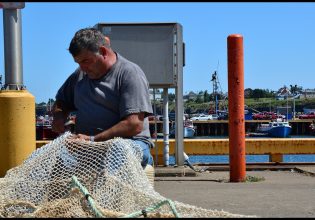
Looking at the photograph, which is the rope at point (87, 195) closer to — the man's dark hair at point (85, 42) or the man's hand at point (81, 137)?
the man's hand at point (81, 137)

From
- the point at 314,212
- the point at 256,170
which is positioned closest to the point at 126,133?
the point at 314,212

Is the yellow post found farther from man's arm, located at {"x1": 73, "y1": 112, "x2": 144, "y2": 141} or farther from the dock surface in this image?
man's arm, located at {"x1": 73, "y1": 112, "x2": 144, "y2": 141}

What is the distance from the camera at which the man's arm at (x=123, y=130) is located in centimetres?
500

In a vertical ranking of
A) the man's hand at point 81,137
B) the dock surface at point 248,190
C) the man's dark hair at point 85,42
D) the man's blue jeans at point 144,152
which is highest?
the man's dark hair at point 85,42

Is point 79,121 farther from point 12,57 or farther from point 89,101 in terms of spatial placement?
point 12,57

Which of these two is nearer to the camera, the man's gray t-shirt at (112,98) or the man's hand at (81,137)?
the man's hand at (81,137)

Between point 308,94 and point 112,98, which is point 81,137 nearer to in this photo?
point 112,98

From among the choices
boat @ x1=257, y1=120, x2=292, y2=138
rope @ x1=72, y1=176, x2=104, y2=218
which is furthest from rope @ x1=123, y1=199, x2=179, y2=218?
boat @ x1=257, y1=120, x2=292, y2=138

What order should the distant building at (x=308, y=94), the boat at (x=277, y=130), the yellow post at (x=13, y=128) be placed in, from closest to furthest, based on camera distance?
the yellow post at (x=13, y=128) < the boat at (x=277, y=130) < the distant building at (x=308, y=94)

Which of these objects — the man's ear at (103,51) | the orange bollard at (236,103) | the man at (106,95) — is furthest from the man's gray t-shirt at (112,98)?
the orange bollard at (236,103)

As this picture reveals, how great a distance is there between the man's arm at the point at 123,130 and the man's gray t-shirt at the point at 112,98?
5 centimetres

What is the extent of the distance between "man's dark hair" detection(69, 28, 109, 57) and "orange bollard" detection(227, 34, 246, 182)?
4.26m

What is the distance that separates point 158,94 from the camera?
38.8 ft

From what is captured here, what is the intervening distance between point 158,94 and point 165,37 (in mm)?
1804
